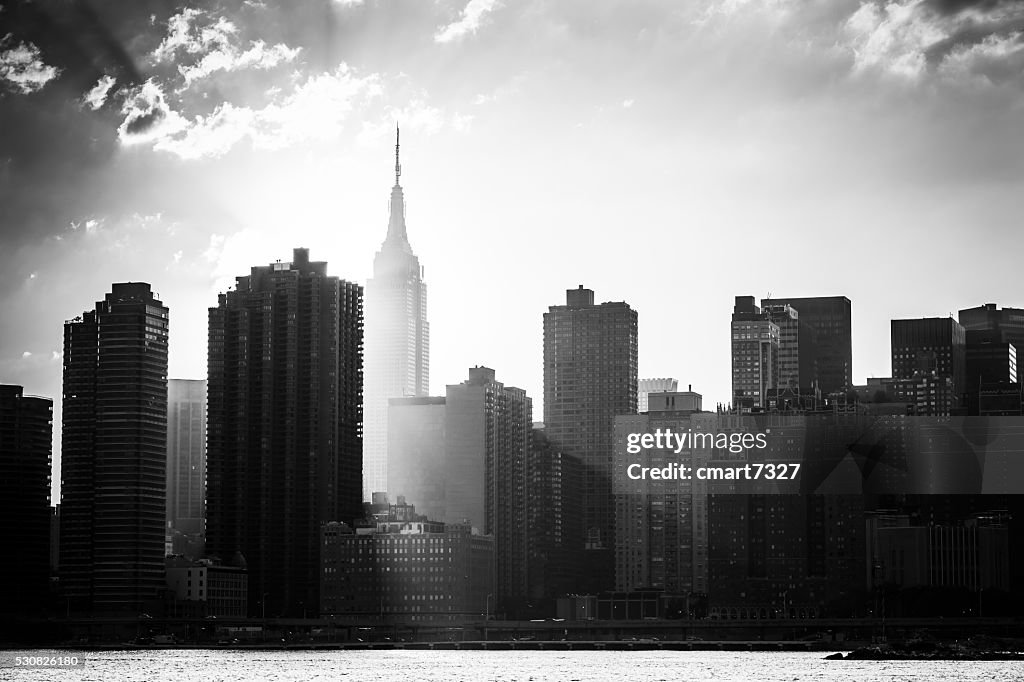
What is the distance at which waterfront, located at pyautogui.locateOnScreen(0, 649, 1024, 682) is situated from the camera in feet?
483

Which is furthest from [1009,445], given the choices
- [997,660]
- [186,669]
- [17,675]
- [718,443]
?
[17,675]

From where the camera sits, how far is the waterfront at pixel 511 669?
14712 cm

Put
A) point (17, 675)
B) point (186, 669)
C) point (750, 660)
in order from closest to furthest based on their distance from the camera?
point (17, 675) < point (186, 669) < point (750, 660)

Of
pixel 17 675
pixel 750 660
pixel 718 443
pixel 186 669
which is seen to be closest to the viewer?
pixel 718 443

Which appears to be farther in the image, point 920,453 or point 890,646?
point 890,646

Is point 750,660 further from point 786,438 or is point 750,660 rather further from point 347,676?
point 347,676

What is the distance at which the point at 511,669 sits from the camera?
165 m

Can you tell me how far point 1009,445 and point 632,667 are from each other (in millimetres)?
37499

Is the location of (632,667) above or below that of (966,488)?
below

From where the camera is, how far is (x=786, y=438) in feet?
522

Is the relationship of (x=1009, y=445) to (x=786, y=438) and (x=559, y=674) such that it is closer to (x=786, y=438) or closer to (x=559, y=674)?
(x=786, y=438)

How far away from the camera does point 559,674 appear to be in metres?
155

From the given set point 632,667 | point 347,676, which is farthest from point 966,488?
point 347,676

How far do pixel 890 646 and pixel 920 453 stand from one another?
32.8 m
